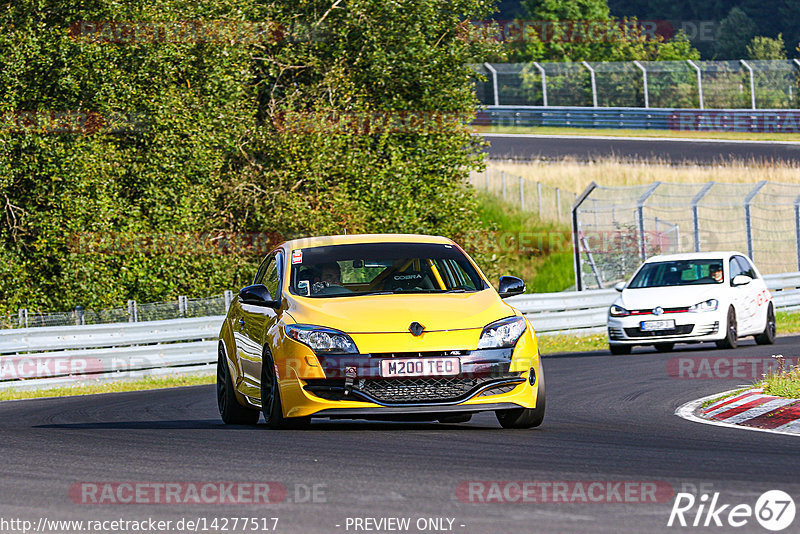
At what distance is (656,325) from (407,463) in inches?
501

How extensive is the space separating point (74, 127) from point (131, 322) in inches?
255

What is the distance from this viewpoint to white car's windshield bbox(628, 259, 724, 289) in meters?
21.0

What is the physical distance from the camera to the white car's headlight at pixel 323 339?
944 cm

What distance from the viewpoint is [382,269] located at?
1091cm

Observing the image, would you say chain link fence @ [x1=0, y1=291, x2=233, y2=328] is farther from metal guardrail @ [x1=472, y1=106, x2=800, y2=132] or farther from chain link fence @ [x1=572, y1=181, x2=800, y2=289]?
metal guardrail @ [x1=472, y1=106, x2=800, y2=132]

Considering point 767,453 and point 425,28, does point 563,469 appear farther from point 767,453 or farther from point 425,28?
point 425,28

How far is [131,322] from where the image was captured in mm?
21547

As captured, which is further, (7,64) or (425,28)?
(425,28)

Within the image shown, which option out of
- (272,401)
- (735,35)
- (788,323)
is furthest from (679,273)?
(735,35)

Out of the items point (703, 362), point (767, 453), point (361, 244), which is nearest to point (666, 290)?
point (703, 362)

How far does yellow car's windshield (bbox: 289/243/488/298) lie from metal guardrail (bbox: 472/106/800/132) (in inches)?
1638

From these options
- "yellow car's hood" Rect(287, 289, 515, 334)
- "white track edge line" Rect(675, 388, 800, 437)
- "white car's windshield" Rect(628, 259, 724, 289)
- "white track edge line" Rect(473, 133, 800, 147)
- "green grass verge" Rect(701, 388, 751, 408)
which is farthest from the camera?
"white track edge line" Rect(473, 133, 800, 147)

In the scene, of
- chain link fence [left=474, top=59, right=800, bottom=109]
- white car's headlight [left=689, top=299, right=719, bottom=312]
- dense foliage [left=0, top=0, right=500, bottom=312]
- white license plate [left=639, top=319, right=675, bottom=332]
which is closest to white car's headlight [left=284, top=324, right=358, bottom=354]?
white license plate [left=639, top=319, right=675, bottom=332]

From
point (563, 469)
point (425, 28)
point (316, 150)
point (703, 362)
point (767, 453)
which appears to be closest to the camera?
point (563, 469)
